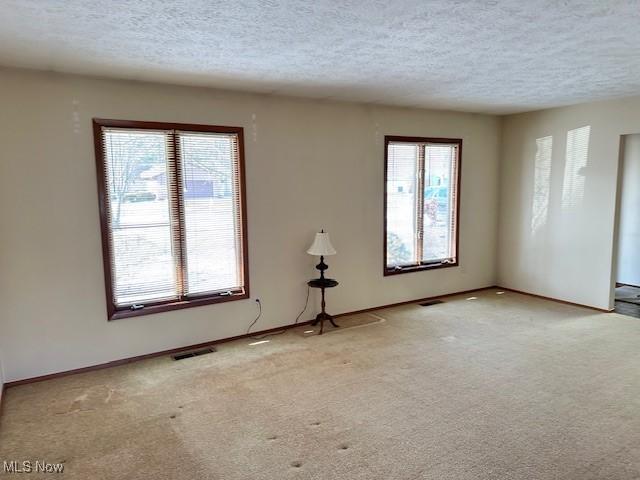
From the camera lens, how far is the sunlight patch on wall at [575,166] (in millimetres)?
5281

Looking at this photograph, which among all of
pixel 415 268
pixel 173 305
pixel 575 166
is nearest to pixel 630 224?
pixel 575 166

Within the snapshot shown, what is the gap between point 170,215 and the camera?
4074 millimetres

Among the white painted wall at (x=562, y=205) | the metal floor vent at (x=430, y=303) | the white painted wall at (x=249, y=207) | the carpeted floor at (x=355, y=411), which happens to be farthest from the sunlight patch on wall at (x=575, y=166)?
the metal floor vent at (x=430, y=303)

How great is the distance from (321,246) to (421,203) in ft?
6.15

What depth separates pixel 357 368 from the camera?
3738mm

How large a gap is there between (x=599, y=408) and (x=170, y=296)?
147 inches

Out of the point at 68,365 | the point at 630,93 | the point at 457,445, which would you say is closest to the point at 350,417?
the point at 457,445

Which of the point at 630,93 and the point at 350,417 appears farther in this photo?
the point at 630,93

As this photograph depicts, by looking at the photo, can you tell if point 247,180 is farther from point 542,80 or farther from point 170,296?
point 542,80

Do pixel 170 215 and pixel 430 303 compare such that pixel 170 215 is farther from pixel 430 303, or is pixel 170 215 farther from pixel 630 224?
pixel 630 224

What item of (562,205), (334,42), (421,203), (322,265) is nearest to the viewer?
(334,42)

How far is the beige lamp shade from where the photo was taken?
4551 mm

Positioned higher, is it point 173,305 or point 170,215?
point 170,215

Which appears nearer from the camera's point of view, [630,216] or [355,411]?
[355,411]
